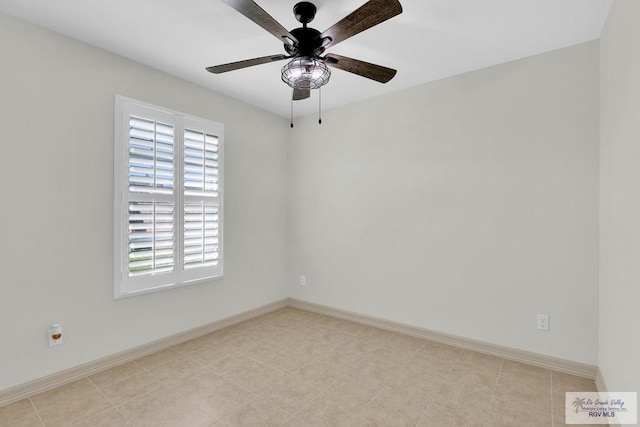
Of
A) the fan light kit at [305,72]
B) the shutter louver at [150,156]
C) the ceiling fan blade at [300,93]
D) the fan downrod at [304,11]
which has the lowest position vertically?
the shutter louver at [150,156]

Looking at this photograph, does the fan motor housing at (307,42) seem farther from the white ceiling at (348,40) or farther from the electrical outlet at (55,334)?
the electrical outlet at (55,334)

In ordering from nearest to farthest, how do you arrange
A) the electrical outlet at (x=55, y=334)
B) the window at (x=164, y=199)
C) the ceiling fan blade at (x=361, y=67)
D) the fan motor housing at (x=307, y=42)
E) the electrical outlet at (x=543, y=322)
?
1. the fan motor housing at (x=307, y=42)
2. the ceiling fan blade at (x=361, y=67)
3. the electrical outlet at (x=55, y=334)
4. the electrical outlet at (x=543, y=322)
5. the window at (x=164, y=199)

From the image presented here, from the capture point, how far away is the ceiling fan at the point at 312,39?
4.75 ft

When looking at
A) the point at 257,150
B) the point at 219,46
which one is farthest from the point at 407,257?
the point at 219,46

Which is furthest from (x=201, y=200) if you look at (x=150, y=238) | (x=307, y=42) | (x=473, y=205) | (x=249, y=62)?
(x=473, y=205)

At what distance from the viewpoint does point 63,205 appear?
2238mm

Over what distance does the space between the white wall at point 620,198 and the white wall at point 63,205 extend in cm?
321

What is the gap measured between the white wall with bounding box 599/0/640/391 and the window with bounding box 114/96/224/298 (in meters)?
3.14

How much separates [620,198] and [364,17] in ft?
5.66

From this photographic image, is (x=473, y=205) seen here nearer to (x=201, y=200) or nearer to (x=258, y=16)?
(x=258, y=16)

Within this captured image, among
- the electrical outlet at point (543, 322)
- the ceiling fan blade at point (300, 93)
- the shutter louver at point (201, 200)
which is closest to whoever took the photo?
the ceiling fan blade at point (300, 93)

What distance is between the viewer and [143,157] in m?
2.62

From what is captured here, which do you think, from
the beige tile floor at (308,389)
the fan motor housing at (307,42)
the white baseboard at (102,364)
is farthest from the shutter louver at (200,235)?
the fan motor housing at (307,42)

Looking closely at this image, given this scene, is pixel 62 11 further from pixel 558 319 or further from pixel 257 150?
pixel 558 319
